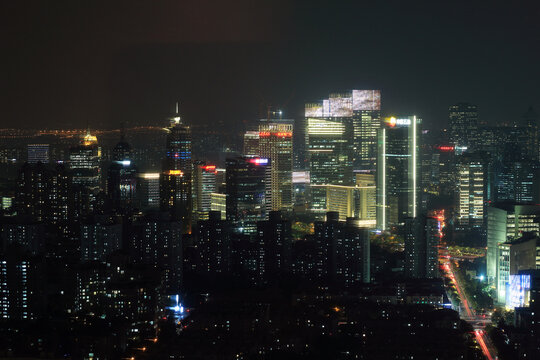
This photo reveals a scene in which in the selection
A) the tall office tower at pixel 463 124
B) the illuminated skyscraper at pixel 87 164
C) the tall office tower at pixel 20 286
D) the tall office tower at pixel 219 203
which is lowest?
the tall office tower at pixel 20 286

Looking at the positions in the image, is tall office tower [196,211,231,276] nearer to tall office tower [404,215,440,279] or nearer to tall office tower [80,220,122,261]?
tall office tower [80,220,122,261]

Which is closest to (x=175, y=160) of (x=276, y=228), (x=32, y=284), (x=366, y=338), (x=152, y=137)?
(x=152, y=137)

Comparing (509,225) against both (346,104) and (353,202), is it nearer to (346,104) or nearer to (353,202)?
(353,202)

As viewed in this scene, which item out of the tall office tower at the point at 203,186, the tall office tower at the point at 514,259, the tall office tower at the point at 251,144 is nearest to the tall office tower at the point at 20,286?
the tall office tower at the point at 203,186

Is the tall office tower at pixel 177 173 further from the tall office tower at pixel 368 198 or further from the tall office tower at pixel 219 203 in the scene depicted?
the tall office tower at pixel 368 198

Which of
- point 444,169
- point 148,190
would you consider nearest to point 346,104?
point 444,169

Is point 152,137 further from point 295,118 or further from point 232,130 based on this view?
point 295,118
